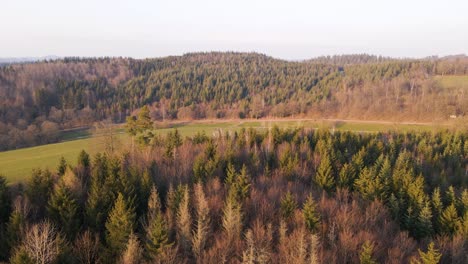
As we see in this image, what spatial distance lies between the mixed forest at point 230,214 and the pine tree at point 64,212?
0.30 ft

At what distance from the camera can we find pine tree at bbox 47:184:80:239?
89.6 ft

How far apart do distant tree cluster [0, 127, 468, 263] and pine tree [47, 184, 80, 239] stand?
11 cm

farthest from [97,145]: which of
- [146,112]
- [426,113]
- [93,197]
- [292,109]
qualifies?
[426,113]

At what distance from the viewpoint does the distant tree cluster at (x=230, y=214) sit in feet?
73.4

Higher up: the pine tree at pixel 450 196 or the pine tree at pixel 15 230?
the pine tree at pixel 15 230

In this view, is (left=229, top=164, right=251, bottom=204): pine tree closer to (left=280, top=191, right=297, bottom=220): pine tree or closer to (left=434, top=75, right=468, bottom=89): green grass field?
(left=280, top=191, right=297, bottom=220): pine tree

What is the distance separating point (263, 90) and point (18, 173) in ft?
348

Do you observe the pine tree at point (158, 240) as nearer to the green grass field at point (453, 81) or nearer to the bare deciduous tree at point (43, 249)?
→ the bare deciduous tree at point (43, 249)

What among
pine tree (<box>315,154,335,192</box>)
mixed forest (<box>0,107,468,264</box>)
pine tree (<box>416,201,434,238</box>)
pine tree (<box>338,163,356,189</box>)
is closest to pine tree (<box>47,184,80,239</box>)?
mixed forest (<box>0,107,468,264</box>)

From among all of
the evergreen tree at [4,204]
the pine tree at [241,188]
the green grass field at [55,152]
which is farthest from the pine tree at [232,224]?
the green grass field at [55,152]

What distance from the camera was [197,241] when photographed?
74.9 ft

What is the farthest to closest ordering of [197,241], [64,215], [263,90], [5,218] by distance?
[263,90] → [5,218] → [64,215] → [197,241]

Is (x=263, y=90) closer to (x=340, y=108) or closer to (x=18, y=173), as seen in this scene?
(x=340, y=108)

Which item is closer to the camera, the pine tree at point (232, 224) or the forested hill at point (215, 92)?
the pine tree at point (232, 224)
